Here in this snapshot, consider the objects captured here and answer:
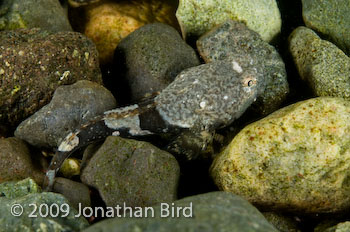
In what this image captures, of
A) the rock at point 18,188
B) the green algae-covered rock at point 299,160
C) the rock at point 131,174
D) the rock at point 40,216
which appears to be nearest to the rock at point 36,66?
the rock at point 18,188

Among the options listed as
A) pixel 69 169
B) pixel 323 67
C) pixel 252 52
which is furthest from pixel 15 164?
pixel 323 67

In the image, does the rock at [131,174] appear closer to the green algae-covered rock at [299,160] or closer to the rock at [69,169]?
the rock at [69,169]

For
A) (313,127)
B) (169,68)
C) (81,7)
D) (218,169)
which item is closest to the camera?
(313,127)

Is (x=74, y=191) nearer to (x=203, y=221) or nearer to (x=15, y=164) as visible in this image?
(x=15, y=164)

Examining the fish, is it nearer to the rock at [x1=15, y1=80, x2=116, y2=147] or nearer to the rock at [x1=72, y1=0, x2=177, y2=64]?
the rock at [x1=15, y1=80, x2=116, y2=147]

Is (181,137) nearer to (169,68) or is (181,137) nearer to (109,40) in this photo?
(169,68)

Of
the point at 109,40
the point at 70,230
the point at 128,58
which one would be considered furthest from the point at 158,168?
the point at 109,40
